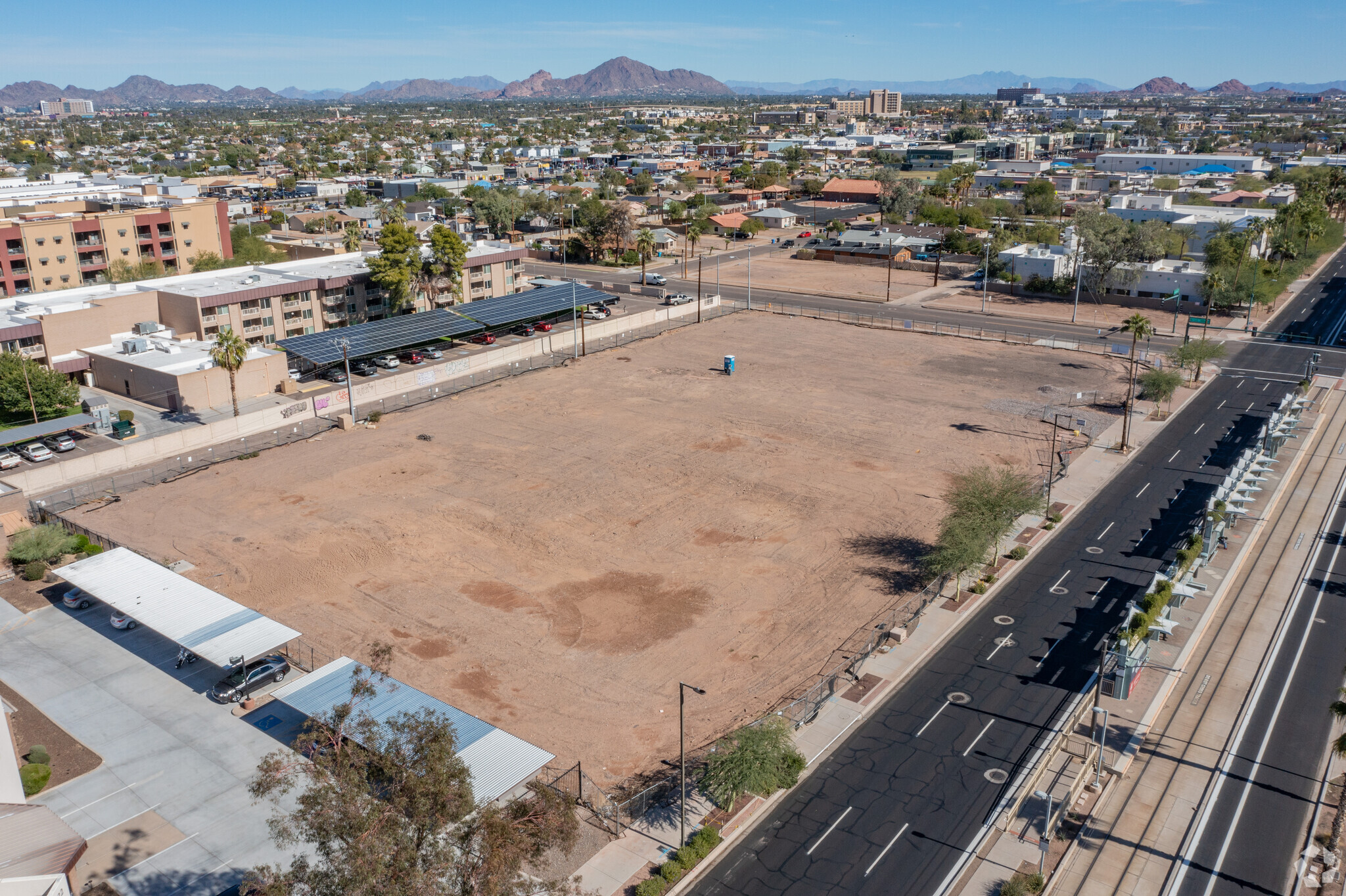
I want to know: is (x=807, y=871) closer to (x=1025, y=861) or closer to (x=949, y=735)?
(x=1025, y=861)

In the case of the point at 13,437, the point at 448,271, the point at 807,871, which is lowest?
the point at 807,871

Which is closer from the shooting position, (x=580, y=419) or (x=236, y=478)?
(x=236, y=478)

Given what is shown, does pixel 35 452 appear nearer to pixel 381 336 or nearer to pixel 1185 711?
pixel 381 336

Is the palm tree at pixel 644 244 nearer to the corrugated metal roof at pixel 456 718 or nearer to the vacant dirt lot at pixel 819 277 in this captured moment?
the vacant dirt lot at pixel 819 277

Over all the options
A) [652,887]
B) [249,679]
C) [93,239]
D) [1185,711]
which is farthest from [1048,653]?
[93,239]

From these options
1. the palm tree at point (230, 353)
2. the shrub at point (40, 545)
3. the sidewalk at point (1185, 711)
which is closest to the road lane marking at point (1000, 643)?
the sidewalk at point (1185, 711)

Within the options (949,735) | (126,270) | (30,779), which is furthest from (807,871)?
(126,270)
